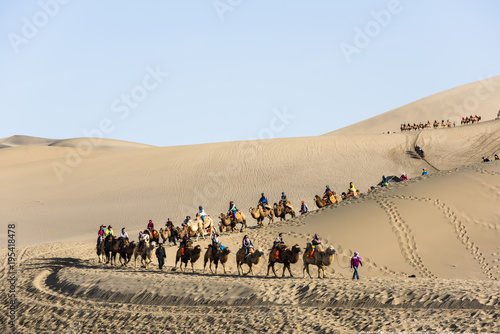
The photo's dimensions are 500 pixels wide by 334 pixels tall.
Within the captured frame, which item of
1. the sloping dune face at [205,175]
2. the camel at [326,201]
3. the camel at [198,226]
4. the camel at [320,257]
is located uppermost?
the sloping dune face at [205,175]

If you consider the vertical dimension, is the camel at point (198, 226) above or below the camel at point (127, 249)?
above

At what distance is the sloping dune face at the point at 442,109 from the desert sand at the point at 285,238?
2100 inches

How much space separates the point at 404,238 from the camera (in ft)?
86.6

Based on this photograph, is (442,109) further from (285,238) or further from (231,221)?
(285,238)

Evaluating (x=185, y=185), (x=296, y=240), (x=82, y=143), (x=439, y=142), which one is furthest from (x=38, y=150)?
(x=296, y=240)

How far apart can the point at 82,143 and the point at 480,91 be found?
96.1 m

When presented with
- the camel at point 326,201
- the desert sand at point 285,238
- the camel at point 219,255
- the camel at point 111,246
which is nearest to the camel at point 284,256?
the desert sand at point 285,238

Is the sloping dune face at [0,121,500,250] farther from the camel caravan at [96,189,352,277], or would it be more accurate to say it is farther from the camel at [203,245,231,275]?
the camel at [203,245,231,275]

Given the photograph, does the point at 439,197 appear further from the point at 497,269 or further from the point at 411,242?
the point at 497,269

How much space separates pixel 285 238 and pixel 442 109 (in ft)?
325

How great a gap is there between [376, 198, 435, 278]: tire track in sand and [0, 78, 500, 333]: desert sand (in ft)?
0.26

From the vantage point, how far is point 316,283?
18.3 meters

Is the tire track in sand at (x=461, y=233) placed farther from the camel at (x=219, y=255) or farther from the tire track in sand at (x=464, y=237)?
the camel at (x=219, y=255)

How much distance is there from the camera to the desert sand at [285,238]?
15867mm
